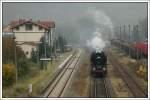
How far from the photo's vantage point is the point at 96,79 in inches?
1377

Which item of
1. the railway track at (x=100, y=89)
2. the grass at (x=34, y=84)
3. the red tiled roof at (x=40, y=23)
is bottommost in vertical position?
the railway track at (x=100, y=89)

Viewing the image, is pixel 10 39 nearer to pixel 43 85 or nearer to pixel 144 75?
pixel 43 85

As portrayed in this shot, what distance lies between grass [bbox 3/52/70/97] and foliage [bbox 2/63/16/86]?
639 mm

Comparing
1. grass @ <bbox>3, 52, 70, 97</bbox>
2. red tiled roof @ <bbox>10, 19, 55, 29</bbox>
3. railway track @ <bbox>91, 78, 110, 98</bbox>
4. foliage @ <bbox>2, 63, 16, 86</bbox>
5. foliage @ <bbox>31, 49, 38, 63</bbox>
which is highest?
red tiled roof @ <bbox>10, 19, 55, 29</bbox>

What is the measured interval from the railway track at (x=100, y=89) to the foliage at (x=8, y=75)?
20.8ft

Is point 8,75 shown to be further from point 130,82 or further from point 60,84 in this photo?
point 130,82

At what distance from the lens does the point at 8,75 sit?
2942 cm

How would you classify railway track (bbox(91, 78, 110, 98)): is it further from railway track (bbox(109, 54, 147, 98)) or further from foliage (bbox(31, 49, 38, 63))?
foliage (bbox(31, 49, 38, 63))

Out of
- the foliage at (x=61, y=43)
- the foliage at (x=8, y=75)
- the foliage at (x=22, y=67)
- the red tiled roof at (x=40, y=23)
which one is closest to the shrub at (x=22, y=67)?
the foliage at (x=22, y=67)

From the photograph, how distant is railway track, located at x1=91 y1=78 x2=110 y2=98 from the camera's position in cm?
2723

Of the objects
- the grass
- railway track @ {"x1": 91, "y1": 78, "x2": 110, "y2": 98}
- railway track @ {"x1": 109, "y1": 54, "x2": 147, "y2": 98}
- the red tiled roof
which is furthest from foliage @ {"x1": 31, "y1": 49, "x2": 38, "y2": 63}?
railway track @ {"x1": 91, "y1": 78, "x2": 110, "y2": 98}

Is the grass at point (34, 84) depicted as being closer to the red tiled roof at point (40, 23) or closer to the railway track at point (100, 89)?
the railway track at point (100, 89)

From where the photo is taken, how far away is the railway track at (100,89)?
27234 mm

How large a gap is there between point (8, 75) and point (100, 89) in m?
7.15
